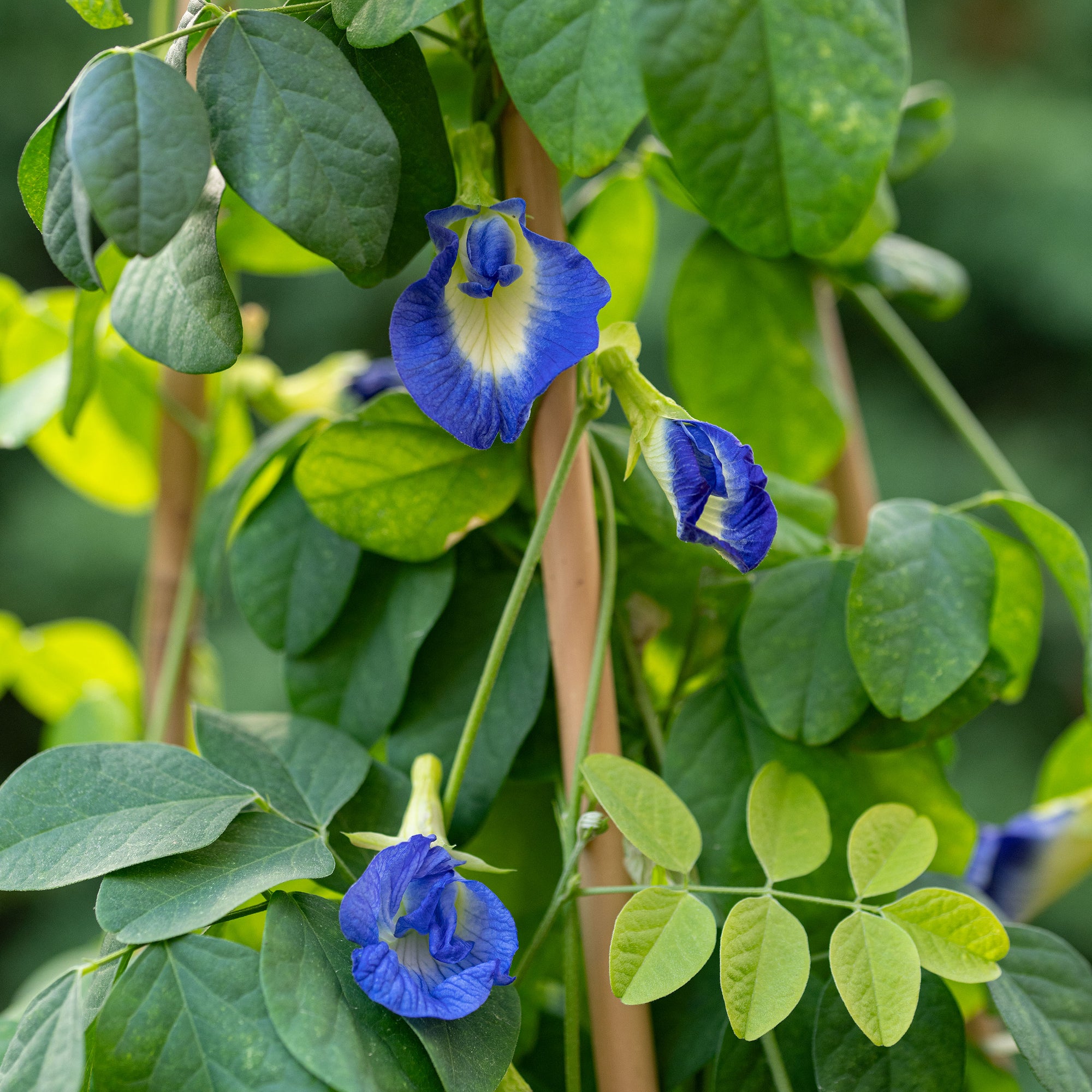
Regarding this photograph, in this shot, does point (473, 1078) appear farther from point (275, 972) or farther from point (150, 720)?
point (150, 720)

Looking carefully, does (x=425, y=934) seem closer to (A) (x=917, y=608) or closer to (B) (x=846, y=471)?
(A) (x=917, y=608)

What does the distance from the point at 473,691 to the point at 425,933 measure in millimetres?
133

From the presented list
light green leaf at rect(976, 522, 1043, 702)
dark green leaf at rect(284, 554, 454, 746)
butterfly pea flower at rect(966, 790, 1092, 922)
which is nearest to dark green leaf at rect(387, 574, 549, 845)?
dark green leaf at rect(284, 554, 454, 746)

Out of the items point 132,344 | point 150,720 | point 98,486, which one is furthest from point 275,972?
point 98,486

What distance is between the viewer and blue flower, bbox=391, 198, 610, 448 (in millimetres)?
315

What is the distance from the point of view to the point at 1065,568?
0.42 meters

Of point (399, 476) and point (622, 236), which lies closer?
point (399, 476)

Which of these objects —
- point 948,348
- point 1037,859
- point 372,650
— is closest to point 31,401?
point 372,650

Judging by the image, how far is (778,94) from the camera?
30 cm

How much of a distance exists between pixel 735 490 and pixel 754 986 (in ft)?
0.51

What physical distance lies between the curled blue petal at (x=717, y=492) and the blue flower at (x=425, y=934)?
127 millimetres

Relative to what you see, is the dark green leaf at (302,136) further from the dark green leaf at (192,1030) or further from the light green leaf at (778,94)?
the dark green leaf at (192,1030)

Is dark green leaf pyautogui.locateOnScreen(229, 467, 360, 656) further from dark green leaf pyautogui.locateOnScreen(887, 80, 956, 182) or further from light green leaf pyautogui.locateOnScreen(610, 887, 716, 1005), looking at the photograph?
dark green leaf pyautogui.locateOnScreen(887, 80, 956, 182)

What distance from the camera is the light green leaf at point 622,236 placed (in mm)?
537
